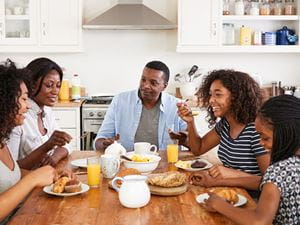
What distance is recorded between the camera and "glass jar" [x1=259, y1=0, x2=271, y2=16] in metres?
4.73

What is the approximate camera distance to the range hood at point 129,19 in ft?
15.2

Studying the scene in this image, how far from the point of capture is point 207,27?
4.67 m

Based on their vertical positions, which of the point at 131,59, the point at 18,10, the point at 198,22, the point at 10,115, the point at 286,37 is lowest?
the point at 10,115

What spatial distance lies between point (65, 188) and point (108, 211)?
0.25 meters

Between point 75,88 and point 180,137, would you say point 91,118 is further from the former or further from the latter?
point 180,137

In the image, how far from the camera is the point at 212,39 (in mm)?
4680

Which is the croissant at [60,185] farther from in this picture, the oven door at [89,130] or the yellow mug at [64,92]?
the yellow mug at [64,92]

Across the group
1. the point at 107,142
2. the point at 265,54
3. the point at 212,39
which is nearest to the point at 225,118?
the point at 107,142

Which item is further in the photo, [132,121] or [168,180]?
[132,121]

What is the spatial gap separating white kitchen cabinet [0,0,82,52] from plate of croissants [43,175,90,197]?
2851 millimetres

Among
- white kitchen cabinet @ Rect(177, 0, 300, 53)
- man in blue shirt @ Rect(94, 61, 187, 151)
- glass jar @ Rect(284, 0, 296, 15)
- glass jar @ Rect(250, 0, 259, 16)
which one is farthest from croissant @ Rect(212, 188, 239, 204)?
glass jar @ Rect(284, 0, 296, 15)

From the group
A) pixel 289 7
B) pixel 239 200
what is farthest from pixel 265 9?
pixel 239 200

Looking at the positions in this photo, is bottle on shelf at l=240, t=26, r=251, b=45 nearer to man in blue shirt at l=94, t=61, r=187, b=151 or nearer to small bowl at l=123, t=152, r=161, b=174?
man in blue shirt at l=94, t=61, r=187, b=151

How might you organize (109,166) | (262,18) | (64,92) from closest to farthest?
1. (109,166)
2. (262,18)
3. (64,92)
